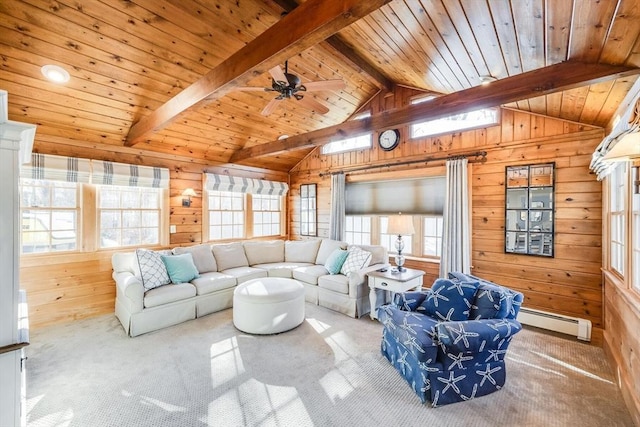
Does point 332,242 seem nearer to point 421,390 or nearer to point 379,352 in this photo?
point 379,352

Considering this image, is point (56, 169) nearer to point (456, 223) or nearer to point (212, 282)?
point (212, 282)

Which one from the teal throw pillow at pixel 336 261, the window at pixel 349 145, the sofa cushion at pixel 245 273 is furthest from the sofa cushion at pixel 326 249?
the window at pixel 349 145

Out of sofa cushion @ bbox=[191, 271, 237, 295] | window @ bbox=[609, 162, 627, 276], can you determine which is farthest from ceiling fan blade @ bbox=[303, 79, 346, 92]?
sofa cushion @ bbox=[191, 271, 237, 295]

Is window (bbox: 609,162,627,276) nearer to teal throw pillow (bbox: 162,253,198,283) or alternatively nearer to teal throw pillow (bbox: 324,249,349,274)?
teal throw pillow (bbox: 324,249,349,274)

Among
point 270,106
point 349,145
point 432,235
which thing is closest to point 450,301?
point 432,235

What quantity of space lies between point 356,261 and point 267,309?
149cm

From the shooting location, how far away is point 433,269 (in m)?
4.42

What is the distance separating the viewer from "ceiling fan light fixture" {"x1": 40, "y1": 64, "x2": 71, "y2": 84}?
9.29ft

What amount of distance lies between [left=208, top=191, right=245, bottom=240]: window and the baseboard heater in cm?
485

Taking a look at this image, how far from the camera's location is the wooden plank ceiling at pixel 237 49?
6.32 feet

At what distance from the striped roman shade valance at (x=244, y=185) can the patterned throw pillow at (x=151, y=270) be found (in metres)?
1.76

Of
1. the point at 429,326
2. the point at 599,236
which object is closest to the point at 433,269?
the point at 599,236

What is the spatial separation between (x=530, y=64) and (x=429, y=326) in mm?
2426

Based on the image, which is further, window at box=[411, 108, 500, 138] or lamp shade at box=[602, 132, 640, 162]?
window at box=[411, 108, 500, 138]
